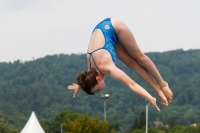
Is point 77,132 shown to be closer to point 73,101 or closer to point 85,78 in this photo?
point 85,78

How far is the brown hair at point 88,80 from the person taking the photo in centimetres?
1332

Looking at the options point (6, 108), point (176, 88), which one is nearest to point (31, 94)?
point (6, 108)

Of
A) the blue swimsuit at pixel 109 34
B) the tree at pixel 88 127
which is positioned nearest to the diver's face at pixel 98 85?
the blue swimsuit at pixel 109 34

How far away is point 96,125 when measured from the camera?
162 feet

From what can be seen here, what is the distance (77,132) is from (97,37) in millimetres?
36142

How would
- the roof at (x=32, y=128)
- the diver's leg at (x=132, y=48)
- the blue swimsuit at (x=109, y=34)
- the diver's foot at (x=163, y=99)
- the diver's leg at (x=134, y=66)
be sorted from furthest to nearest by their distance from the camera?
the roof at (x=32, y=128)
the diver's leg at (x=134, y=66)
the diver's foot at (x=163, y=99)
the diver's leg at (x=132, y=48)
the blue swimsuit at (x=109, y=34)

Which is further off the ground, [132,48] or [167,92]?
[132,48]

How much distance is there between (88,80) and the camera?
13344 millimetres

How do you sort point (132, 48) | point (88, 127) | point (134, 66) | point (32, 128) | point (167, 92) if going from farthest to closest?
point (88, 127)
point (32, 128)
point (167, 92)
point (134, 66)
point (132, 48)

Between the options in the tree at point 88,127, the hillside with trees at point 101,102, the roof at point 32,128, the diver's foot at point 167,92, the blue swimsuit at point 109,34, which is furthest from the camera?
the hillside with trees at point 101,102

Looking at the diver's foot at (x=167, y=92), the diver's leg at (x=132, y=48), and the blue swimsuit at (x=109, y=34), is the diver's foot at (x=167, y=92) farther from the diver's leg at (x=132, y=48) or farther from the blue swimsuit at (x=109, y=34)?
the blue swimsuit at (x=109, y=34)

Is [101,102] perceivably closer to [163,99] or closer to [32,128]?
[32,128]

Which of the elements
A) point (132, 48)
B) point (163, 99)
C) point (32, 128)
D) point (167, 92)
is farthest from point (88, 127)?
Answer: point (132, 48)

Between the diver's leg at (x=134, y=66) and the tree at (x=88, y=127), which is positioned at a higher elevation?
the diver's leg at (x=134, y=66)
